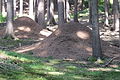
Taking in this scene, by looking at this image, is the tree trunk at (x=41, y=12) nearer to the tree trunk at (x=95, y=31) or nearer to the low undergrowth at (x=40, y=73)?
the tree trunk at (x=95, y=31)

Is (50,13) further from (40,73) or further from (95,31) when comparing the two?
(40,73)

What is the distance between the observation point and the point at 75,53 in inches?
736

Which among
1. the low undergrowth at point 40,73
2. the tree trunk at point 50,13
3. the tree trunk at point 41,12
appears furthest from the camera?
the tree trunk at point 50,13

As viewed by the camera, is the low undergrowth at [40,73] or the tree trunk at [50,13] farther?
the tree trunk at [50,13]

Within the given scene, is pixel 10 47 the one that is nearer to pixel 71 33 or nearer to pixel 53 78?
pixel 71 33

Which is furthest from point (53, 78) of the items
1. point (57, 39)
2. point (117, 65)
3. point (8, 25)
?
point (8, 25)

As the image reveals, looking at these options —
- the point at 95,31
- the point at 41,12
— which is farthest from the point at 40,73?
the point at 41,12

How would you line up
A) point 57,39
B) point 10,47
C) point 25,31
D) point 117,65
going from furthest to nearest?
1. point 25,31
2. point 10,47
3. point 57,39
4. point 117,65

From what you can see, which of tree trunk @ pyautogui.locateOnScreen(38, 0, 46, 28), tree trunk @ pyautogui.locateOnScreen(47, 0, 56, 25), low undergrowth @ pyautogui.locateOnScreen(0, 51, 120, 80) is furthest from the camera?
tree trunk @ pyautogui.locateOnScreen(47, 0, 56, 25)

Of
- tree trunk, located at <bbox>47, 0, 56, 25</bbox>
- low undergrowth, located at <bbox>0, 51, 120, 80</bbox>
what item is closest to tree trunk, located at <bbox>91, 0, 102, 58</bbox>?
low undergrowth, located at <bbox>0, 51, 120, 80</bbox>

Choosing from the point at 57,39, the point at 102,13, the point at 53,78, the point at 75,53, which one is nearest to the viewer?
the point at 53,78

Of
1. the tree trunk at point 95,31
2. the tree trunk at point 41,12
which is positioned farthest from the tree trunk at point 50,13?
the tree trunk at point 95,31

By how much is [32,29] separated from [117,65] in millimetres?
18191

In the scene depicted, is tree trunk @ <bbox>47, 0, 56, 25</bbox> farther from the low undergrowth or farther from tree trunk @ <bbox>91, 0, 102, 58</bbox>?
the low undergrowth
